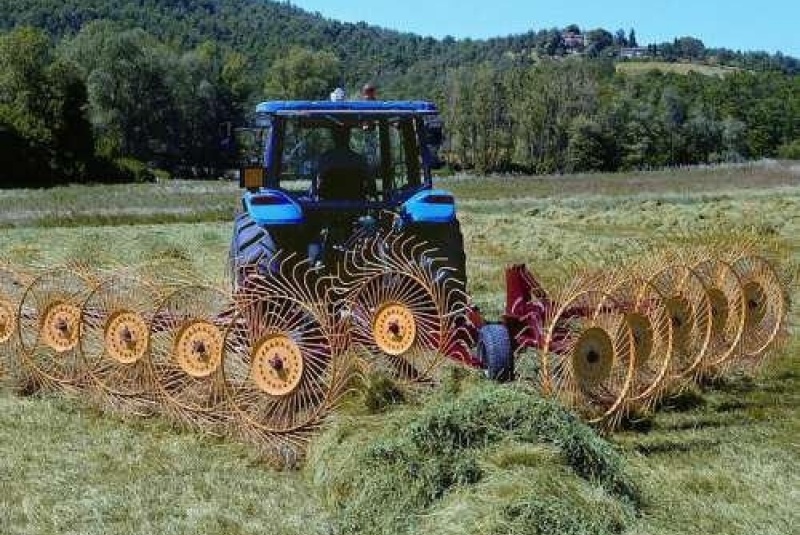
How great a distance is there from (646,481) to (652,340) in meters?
1.72

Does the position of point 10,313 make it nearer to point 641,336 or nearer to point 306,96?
point 641,336

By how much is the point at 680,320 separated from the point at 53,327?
4.68m

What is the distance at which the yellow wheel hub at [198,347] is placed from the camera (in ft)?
22.5

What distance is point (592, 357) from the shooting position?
681cm

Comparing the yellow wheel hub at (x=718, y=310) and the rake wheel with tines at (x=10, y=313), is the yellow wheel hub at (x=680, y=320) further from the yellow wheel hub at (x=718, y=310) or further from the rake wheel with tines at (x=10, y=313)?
the rake wheel with tines at (x=10, y=313)

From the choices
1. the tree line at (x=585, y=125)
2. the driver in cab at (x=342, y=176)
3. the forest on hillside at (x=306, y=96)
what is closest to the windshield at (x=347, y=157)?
the driver in cab at (x=342, y=176)

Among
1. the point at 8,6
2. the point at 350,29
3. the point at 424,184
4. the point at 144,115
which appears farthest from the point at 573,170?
the point at 350,29

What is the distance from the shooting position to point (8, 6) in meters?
136

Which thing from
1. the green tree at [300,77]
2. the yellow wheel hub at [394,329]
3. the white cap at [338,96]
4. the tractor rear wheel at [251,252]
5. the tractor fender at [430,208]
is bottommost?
the yellow wheel hub at [394,329]

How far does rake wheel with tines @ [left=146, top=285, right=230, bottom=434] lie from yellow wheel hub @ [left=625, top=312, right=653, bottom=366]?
8.97 feet

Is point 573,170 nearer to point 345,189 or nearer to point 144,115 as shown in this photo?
point 144,115

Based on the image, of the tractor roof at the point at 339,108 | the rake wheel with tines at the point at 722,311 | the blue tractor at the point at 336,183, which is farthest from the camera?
the rake wheel with tines at the point at 722,311

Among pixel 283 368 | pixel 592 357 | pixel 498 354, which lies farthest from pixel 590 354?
pixel 283 368

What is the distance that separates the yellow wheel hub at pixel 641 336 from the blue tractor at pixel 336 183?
4.18ft
